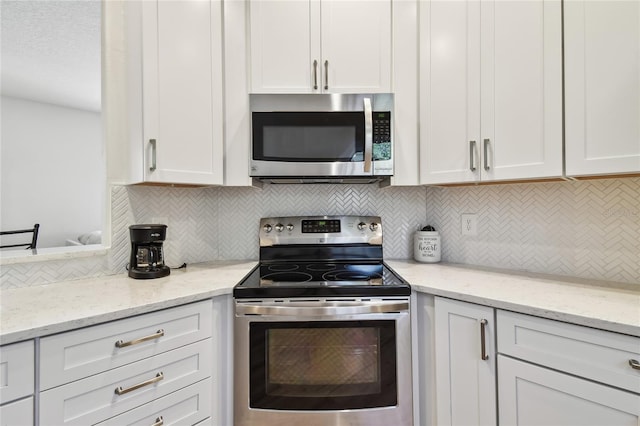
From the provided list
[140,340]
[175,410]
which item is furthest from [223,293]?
[175,410]

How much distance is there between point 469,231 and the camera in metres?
1.76

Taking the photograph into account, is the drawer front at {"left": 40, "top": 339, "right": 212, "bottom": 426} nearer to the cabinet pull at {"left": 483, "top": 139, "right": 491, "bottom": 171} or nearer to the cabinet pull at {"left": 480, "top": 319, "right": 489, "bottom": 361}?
the cabinet pull at {"left": 480, "top": 319, "right": 489, "bottom": 361}

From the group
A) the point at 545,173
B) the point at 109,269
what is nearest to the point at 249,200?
the point at 109,269

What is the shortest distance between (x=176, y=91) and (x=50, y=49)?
8.71 feet

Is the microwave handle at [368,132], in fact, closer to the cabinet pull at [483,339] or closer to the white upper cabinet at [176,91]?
the white upper cabinet at [176,91]

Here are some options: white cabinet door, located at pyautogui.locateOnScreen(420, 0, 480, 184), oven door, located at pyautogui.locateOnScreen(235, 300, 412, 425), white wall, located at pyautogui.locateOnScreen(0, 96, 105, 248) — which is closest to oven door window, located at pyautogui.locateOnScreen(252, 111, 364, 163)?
white cabinet door, located at pyautogui.locateOnScreen(420, 0, 480, 184)

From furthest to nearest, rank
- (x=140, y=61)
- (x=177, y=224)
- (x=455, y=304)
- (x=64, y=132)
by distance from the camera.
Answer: (x=64, y=132)
(x=177, y=224)
(x=140, y=61)
(x=455, y=304)

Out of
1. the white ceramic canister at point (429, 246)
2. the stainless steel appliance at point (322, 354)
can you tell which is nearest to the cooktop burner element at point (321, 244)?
the white ceramic canister at point (429, 246)

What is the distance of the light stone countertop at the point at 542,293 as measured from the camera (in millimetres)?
914

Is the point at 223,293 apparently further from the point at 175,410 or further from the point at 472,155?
the point at 472,155

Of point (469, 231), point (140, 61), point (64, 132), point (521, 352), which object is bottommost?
point (521, 352)

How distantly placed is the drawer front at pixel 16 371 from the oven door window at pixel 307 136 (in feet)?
3.58

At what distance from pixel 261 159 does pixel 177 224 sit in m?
0.63

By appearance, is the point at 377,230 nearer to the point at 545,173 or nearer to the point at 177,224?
the point at 545,173
